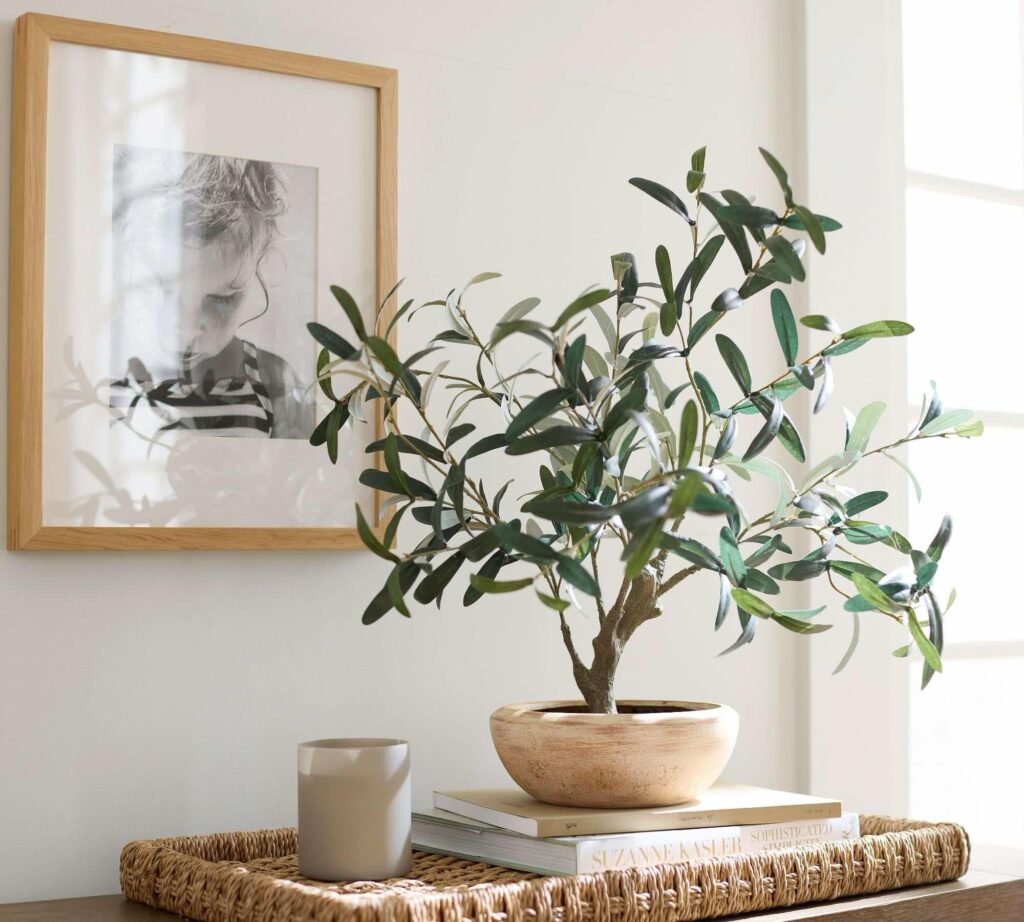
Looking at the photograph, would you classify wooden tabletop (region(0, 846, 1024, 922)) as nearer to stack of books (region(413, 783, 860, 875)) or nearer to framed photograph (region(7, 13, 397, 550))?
stack of books (region(413, 783, 860, 875))

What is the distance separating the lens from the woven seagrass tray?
87 centimetres

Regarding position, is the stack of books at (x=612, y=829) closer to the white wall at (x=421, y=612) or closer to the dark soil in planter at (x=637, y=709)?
the dark soil in planter at (x=637, y=709)

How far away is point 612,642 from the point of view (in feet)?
3.56

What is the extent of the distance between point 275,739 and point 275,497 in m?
0.22

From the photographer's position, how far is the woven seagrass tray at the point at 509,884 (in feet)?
2.85

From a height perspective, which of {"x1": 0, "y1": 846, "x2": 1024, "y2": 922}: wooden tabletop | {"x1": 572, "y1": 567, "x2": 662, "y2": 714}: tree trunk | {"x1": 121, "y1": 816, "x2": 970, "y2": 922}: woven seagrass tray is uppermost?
{"x1": 572, "y1": 567, "x2": 662, "y2": 714}: tree trunk

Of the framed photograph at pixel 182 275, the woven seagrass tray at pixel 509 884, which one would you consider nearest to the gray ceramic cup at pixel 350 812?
the woven seagrass tray at pixel 509 884

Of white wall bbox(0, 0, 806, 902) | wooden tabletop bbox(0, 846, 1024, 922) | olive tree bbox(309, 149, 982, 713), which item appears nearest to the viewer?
olive tree bbox(309, 149, 982, 713)

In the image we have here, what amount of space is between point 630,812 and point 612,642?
153 mm

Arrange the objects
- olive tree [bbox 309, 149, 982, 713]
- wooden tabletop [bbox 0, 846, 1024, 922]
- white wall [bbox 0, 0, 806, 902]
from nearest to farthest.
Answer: olive tree [bbox 309, 149, 982, 713]
wooden tabletop [bbox 0, 846, 1024, 922]
white wall [bbox 0, 0, 806, 902]

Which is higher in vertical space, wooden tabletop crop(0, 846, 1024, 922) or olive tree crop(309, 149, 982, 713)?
olive tree crop(309, 149, 982, 713)

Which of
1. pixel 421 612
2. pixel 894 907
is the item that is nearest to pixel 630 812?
pixel 894 907

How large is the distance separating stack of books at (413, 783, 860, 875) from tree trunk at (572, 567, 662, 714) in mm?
99

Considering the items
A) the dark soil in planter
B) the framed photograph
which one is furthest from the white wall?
the dark soil in planter
